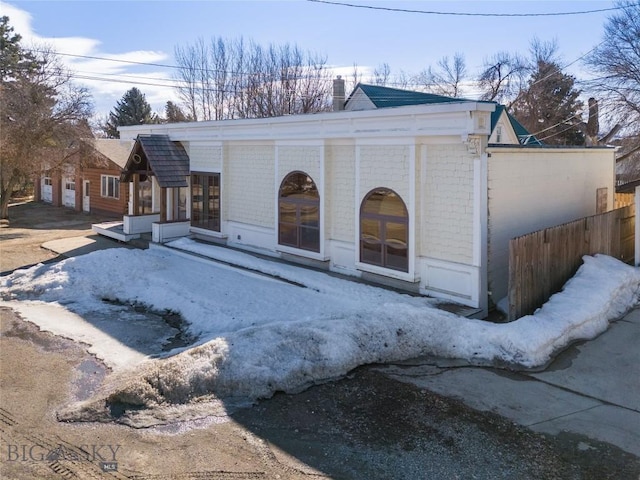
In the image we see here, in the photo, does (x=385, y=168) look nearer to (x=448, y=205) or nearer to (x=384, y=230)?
(x=384, y=230)

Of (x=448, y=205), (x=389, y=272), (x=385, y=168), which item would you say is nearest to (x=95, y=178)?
(x=385, y=168)

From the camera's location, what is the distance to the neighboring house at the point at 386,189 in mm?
10156

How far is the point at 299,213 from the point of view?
1355cm

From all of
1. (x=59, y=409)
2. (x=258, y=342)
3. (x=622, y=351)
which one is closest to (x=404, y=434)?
(x=258, y=342)

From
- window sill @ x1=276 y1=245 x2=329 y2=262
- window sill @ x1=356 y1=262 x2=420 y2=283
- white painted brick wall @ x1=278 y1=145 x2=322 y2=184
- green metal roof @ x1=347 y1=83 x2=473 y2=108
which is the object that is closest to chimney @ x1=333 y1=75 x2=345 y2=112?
green metal roof @ x1=347 y1=83 x2=473 y2=108

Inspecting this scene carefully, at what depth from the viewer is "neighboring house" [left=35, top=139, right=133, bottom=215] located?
25.9 metres

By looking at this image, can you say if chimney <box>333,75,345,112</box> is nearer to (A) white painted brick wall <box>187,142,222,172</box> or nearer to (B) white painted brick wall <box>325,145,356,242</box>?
(A) white painted brick wall <box>187,142,222,172</box>

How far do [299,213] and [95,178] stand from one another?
18569mm

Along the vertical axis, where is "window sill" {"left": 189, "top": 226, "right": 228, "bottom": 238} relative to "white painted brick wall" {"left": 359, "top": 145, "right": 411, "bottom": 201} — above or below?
below

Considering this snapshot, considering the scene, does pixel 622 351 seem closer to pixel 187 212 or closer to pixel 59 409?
pixel 59 409

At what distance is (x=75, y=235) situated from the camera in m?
20.7

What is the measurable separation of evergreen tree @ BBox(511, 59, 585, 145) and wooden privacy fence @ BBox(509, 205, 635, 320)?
26683 millimetres

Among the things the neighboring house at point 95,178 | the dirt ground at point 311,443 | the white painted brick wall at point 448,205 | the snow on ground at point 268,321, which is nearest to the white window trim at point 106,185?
the neighboring house at point 95,178

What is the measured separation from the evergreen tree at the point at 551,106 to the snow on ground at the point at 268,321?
29667 millimetres
